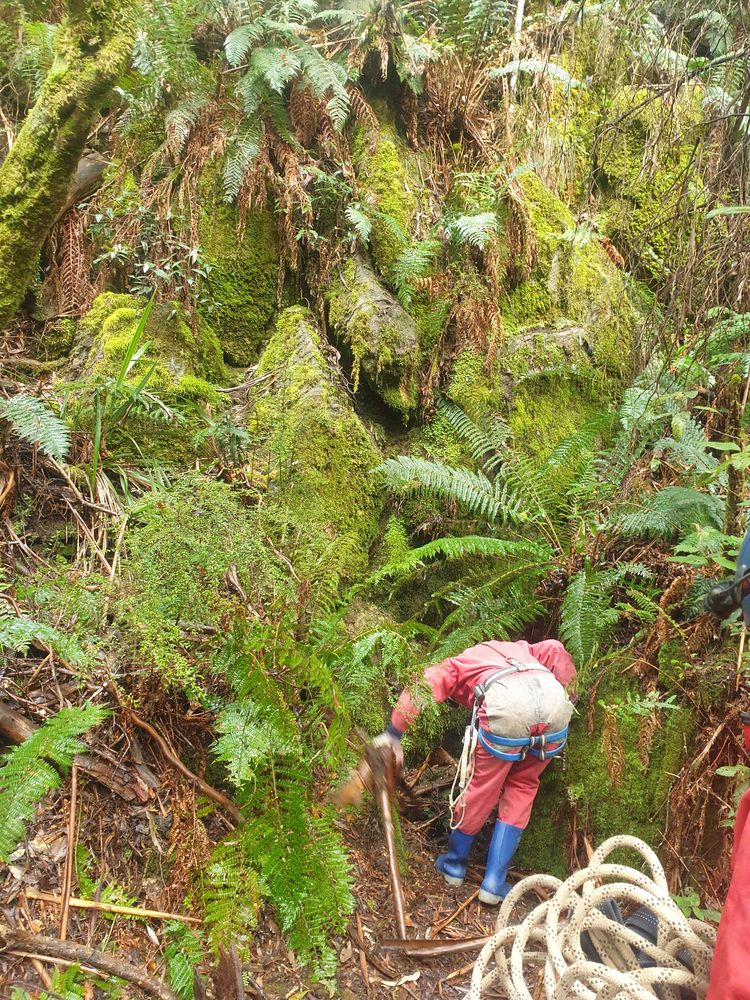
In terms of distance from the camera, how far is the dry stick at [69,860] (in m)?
2.00

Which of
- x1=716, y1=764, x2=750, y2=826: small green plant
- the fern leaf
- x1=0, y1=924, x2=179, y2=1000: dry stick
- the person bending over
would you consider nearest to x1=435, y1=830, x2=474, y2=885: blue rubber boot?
the person bending over

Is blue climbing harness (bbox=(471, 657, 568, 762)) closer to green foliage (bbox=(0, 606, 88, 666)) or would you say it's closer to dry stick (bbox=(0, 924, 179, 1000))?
dry stick (bbox=(0, 924, 179, 1000))

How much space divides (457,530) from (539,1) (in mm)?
5677

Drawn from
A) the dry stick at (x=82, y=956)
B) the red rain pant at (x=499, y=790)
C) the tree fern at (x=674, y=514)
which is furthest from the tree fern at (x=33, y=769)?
the tree fern at (x=674, y=514)

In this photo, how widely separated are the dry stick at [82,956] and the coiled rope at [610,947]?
950mm

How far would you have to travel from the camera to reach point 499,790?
10.5 ft

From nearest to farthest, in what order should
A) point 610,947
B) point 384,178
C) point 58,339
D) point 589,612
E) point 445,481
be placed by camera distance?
1. point 610,947
2. point 589,612
3. point 445,481
4. point 58,339
5. point 384,178

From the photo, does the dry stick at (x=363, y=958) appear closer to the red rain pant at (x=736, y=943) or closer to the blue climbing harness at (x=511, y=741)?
the blue climbing harness at (x=511, y=741)

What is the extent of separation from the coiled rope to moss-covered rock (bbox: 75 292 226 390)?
3102mm

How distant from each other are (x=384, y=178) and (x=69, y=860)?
4.74m

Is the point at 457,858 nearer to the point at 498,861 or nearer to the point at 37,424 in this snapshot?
the point at 498,861

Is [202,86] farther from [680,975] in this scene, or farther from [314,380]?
[680,975]

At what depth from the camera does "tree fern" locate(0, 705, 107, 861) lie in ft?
5.67

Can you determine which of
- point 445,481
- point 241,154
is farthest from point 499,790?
point 241,154
